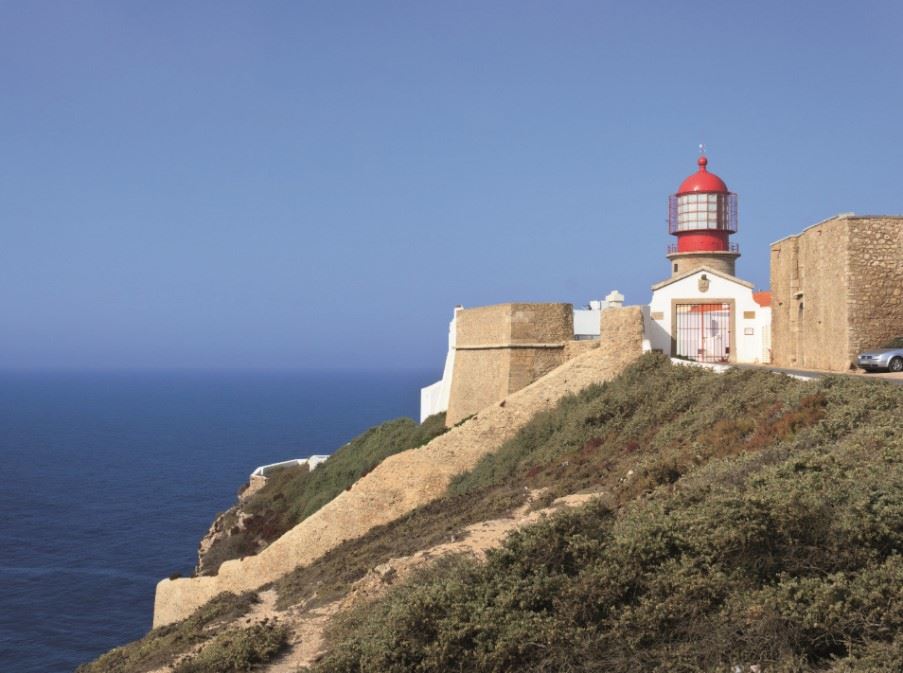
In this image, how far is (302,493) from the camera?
3216cm

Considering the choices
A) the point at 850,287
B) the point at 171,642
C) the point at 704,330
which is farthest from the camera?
the point at 704,330

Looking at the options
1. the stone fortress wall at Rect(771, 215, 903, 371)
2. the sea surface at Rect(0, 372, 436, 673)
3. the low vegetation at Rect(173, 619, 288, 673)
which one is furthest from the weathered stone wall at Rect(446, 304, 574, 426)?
the sea surface at Rect(0, 372, 436, 673)

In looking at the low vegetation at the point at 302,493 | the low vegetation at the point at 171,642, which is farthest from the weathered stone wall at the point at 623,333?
the low vegetation at the point at 171,642

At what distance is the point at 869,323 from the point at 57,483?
55.5m

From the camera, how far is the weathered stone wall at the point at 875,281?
1884cm

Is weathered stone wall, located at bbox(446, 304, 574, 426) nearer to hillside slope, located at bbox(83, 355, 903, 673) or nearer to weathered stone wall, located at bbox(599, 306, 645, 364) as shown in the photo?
weathered stone wall, located at bbox(599, 306, 645, 364)

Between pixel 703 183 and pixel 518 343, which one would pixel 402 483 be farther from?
pixel 703 183

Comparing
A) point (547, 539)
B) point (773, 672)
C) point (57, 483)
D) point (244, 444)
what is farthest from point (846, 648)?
point (244, 444)

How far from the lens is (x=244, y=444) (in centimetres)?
8488

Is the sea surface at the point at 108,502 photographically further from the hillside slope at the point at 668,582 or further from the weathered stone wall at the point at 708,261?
the weathered stone wall at the point at 708,261

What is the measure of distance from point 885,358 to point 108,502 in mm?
47392

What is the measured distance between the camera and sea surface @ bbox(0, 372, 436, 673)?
3157 cm

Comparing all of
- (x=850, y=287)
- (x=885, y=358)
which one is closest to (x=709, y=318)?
(x=850, y=287)

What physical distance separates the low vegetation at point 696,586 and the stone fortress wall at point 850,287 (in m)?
9.07
